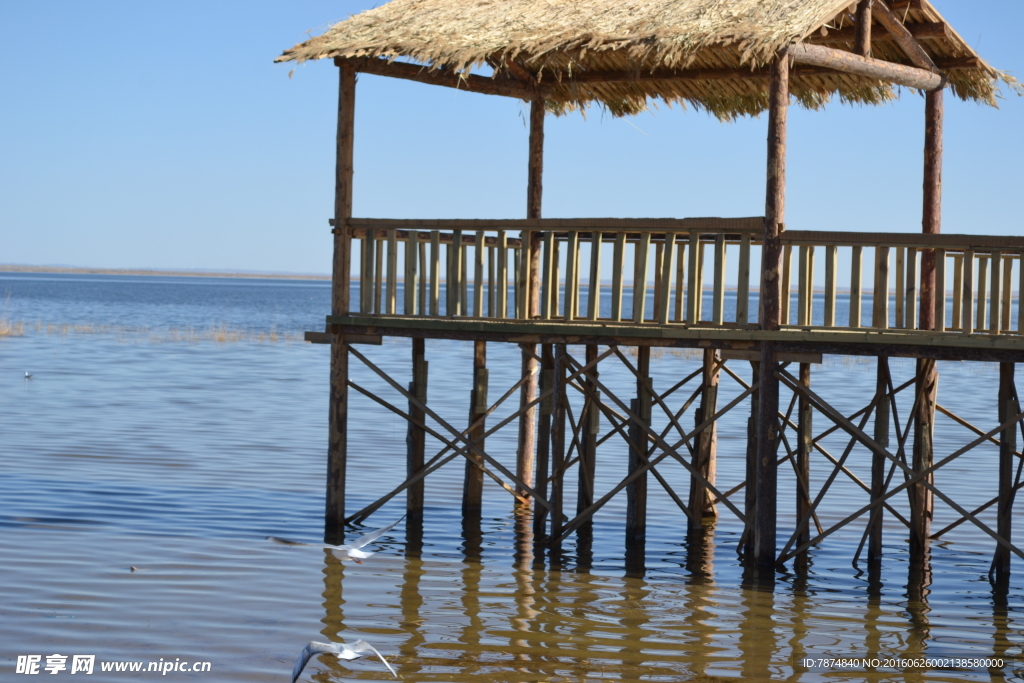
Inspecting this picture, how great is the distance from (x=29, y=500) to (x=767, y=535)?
796cm

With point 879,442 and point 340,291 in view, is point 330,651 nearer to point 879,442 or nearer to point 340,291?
point 340,291

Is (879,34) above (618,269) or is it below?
above

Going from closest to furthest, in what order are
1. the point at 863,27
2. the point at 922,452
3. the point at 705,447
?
the point at 863,27, the point at 922,452, the point at 705,447

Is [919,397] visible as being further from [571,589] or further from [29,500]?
[29,500]

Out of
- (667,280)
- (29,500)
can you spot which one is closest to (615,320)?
(667,280)

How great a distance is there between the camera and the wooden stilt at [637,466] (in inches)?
468

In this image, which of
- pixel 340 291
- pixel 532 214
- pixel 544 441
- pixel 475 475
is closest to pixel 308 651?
pixel 340 291

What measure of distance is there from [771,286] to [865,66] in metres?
2.29

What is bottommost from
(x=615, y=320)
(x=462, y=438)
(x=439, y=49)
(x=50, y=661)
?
(x=50, y=661)

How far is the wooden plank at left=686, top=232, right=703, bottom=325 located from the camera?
10.6m

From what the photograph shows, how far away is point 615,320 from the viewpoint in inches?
437

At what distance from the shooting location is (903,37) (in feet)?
38.9

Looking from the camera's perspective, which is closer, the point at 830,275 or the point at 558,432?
the point at 830,275

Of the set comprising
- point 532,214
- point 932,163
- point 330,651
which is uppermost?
point 932,163
